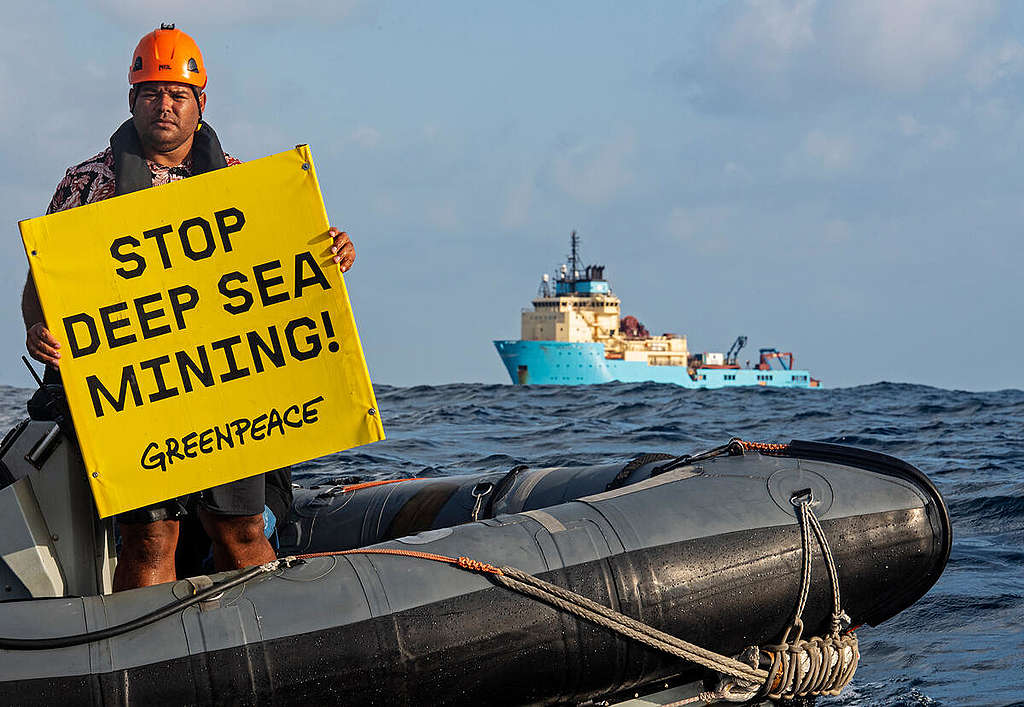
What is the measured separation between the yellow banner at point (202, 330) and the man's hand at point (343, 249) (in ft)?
0.08

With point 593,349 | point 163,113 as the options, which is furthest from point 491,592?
point 593,349

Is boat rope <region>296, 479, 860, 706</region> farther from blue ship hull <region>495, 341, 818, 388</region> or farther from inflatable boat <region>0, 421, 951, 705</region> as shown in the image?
blue ship hull <region>495, 341, 818, 388</region>

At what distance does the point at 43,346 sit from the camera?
3.25 m

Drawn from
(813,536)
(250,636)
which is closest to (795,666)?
(813,536)

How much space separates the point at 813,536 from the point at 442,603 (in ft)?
4.50

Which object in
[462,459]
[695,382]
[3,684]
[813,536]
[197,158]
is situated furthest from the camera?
[695,382]

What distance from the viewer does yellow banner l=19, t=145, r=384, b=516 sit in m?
3.27

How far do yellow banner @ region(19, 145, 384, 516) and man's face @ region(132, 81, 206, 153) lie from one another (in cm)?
26

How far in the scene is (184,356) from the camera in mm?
3340

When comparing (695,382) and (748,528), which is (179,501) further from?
(695,382)

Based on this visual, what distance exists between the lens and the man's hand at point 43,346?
3.24 m

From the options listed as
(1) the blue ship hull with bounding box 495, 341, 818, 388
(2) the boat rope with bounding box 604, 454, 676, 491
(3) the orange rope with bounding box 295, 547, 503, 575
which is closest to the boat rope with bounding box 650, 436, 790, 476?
(2) the boat rope with bounding box 604, 454, 676, 491

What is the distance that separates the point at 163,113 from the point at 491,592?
→ 1.86m

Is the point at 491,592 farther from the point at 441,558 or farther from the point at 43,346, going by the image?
the point at 43,346
